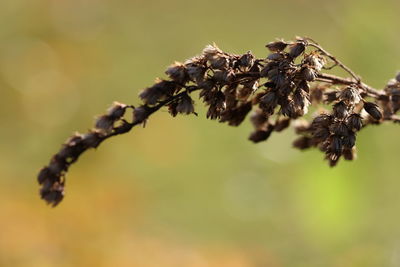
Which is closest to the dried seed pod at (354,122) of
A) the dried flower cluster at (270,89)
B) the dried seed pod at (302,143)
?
the dried flower cluster at (270,89)

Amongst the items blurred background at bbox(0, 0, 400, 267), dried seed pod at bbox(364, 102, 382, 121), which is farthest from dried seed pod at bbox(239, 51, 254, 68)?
blurred background at bbox(0, 0, 400, 267)

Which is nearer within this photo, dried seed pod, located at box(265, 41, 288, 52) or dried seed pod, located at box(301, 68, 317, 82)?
dried seed pod, located at box(301, 68, 317, 82)

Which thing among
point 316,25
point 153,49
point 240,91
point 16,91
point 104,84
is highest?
point 316,25

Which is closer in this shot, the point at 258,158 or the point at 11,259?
the point at 11,259

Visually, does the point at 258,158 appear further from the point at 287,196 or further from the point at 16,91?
the point at 16,91

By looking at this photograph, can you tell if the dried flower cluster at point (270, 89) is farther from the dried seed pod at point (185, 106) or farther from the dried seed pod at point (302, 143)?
the dried seed pod at point (302, 143)

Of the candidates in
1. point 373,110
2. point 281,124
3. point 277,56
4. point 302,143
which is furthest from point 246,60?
point 302,143

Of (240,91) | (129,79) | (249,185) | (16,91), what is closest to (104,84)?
(129,79)

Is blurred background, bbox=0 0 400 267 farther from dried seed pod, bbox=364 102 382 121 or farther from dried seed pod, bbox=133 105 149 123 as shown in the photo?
dried seed pod, bbox=133 105 149 123
